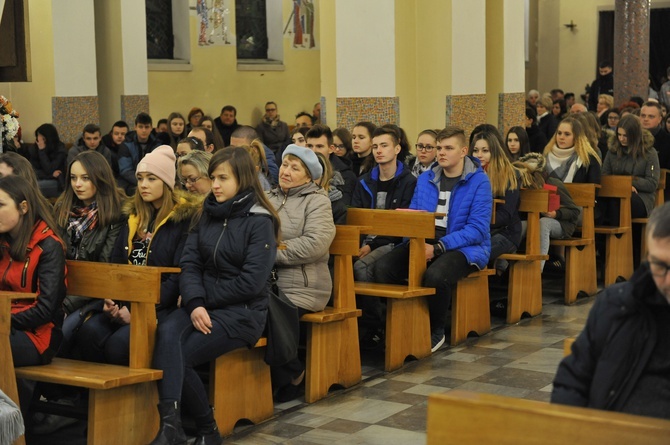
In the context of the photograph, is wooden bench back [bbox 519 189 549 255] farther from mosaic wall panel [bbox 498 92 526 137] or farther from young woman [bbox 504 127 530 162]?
mosaic wall panel [bbox 498 92 526 137]

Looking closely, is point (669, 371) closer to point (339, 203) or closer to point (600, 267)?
point (339, 203)

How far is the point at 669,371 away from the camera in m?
3.10

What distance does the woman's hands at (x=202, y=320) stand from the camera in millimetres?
5418

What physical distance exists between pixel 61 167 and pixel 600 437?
34.9 ft

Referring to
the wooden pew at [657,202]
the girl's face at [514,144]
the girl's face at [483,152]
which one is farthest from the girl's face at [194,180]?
the wooden pew at [657,202]

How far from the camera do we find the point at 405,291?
6922 millimetres

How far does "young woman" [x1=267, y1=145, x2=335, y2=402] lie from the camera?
620 centimetres

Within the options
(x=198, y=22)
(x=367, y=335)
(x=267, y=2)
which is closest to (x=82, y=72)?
(x=198, y=22)

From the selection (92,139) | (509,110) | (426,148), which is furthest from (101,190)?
(509,110)

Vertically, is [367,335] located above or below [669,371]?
below

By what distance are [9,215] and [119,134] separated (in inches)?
296

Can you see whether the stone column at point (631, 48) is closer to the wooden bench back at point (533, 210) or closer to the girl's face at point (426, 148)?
the wooden bench back at point (533, 210)

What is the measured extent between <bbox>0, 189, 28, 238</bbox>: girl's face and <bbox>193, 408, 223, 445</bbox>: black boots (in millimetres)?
1203

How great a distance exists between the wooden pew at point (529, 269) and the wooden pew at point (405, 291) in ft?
4.26
